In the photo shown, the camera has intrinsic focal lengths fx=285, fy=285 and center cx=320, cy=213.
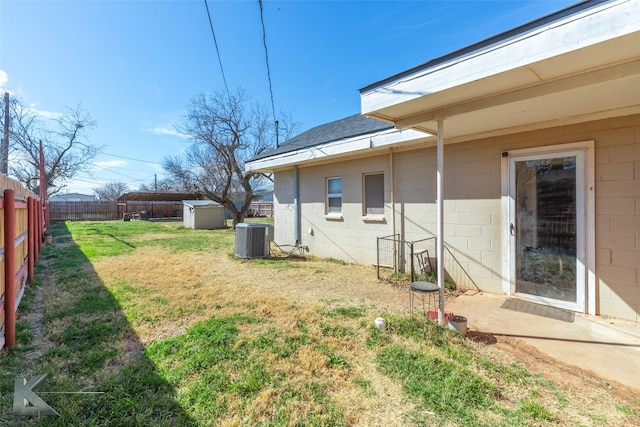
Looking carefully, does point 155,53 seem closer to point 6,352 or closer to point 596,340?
point 6,352

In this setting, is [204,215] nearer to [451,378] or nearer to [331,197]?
[331,197]

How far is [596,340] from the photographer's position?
2.90m

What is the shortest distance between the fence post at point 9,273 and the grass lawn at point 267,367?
165 mm


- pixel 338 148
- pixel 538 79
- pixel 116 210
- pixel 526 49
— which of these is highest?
pixel 338 148

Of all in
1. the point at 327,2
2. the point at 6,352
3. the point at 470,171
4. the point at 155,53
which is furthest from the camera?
the point at 155,53

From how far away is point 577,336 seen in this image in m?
2.99

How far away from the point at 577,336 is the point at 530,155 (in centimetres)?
240

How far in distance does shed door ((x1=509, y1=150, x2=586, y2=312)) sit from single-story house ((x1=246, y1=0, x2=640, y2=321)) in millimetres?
14

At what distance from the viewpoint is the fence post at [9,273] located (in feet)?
9.04

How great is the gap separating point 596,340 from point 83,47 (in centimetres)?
1214

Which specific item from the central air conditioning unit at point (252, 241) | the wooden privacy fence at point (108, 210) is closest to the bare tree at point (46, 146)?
the wooden privacy fence at point (108, 210)

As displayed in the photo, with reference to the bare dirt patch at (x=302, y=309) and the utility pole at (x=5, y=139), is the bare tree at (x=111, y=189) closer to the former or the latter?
the utility pole at (x=5, y=139)

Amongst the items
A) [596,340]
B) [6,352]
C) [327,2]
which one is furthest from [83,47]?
[596,340]

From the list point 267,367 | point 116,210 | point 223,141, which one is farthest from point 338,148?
point 116,210
